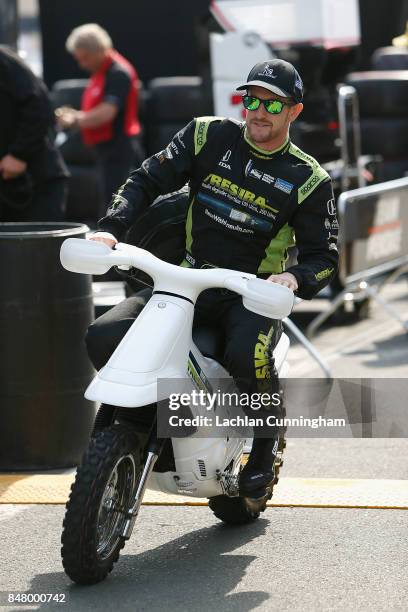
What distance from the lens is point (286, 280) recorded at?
4.62 m

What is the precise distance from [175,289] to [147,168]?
26.5 inches

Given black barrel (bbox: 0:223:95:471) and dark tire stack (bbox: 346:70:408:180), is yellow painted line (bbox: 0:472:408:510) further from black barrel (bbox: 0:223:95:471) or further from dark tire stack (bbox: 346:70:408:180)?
dark tire stack (bbox: 346:70:408:180)

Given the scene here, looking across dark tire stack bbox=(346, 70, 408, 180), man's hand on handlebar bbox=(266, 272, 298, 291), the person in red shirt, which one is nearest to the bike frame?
man's hand on handlebar bbox=(266, 272, 298, 291)

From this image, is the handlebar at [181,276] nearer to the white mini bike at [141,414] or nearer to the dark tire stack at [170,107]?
the white mini bike at [141,414]

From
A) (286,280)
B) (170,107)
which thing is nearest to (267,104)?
(286,280)

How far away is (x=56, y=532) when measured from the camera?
534cm

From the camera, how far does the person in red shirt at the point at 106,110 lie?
11.5m

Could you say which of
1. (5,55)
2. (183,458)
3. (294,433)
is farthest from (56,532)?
(5,55)

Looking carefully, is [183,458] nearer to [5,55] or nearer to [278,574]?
[278,574]

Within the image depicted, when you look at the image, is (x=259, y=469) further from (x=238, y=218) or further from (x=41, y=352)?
(x=41, y=352)

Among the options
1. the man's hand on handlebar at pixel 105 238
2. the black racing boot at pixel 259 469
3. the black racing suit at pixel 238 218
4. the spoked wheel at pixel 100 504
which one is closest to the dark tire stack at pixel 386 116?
the black racing suit at pixel 238 218

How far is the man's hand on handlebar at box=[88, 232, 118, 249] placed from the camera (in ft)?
15.4

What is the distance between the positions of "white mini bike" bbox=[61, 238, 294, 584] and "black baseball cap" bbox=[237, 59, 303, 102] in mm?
733

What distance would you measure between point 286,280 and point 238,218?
54cm
